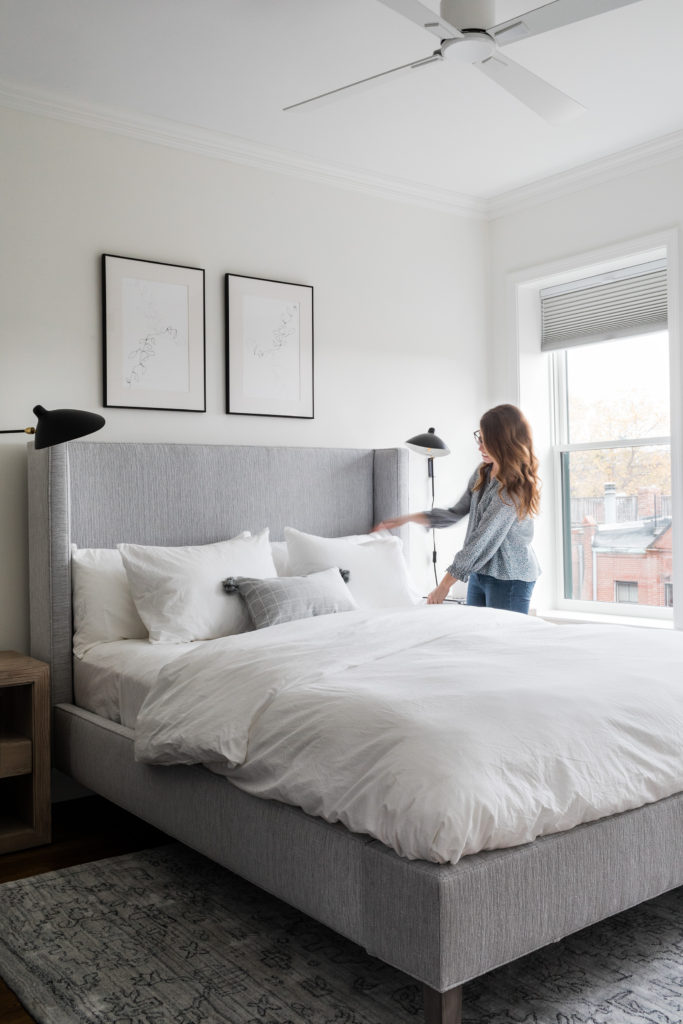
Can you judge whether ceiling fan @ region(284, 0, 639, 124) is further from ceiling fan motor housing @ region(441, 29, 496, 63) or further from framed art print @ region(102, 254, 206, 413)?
framed art print @ region(102, 254, 206, 413)

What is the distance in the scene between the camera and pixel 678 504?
13.8ft

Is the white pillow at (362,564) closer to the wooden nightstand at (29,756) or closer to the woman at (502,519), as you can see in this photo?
the woman at (502,519)

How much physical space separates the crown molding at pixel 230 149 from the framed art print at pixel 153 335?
1.76ft

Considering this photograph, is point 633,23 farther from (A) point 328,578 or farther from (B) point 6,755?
(B) point 6,755

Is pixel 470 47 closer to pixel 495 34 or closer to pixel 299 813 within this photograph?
pixel 495 34

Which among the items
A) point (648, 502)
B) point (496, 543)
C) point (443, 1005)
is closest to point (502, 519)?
point (496, 543)

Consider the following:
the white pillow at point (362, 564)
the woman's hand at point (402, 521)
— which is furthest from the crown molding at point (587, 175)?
the white pillow at point (362, 564)

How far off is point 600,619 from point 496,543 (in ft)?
4.07

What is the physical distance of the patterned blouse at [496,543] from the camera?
3.72 metres

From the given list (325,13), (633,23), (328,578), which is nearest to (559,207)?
(633,23)

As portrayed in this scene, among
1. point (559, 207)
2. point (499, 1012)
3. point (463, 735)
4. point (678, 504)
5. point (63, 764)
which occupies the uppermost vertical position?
point (559, 207)

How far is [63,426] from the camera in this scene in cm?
303

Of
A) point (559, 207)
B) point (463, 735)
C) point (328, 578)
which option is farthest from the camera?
point (559, 207)

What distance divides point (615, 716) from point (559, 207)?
335cm
